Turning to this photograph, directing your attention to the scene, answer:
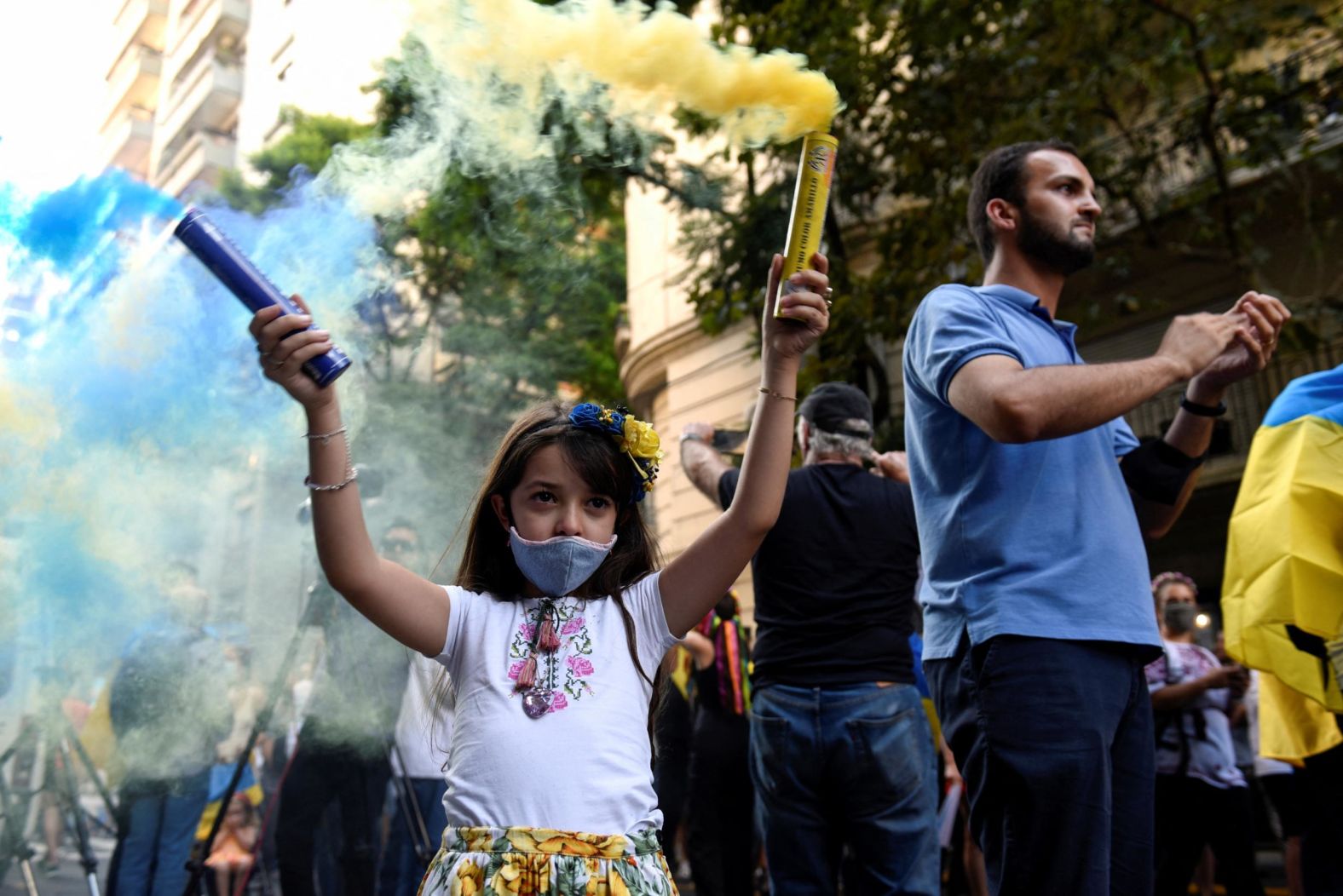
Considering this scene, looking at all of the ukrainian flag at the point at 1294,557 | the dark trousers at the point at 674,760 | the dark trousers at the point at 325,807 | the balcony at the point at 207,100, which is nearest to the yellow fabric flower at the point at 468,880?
the ukrainian flag at the point at 1294,557

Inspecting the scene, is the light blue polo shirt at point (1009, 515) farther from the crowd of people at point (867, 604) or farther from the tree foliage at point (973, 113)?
the tree foliage at point (973, 113)

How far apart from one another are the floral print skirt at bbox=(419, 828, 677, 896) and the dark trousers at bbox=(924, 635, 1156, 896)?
2.19 feet

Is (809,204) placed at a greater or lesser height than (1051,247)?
lesser

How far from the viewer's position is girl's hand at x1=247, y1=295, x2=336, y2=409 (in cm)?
161

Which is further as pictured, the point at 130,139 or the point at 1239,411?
the point at 1239,411

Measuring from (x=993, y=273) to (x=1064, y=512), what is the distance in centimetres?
70

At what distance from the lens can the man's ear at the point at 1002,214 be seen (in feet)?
8.63

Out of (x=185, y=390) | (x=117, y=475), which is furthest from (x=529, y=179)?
(x=117, y=475)

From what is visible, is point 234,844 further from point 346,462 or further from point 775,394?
point 775,394

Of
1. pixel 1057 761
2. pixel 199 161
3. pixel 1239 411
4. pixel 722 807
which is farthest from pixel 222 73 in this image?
pixel 1057 761

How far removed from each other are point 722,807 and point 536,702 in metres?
3.53

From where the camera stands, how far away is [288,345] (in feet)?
5.28

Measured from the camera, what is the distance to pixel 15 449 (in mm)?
4078

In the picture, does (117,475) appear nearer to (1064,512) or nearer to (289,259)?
(289,259)
